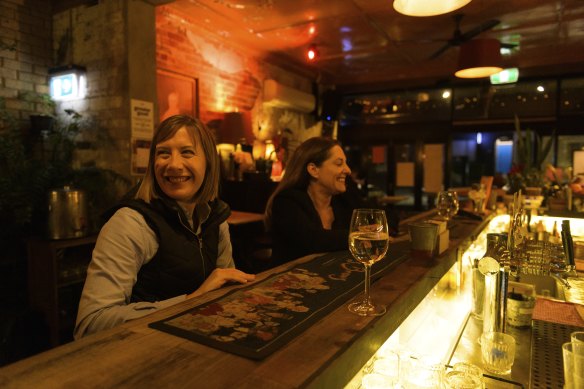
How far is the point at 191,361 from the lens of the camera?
70cm

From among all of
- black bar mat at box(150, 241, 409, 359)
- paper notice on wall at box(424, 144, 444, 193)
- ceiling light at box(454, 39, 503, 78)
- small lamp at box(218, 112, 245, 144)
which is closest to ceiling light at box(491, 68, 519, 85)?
paper notice on wall at box(424, 144, 444, 193)

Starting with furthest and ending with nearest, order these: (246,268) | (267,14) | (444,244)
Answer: (267,14) → (246,268) → (444,244)

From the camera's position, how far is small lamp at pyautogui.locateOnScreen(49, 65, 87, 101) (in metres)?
3.90

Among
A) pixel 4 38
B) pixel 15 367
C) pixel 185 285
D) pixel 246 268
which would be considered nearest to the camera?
pixel 15 367

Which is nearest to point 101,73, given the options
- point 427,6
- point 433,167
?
point 427,6

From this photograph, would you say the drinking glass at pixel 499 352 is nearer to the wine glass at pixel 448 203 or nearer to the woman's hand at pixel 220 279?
the woman's hand at pixel 220 279

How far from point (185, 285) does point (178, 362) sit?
841 millimetres

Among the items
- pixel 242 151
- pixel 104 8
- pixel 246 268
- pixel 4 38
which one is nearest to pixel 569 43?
pixel 242 151

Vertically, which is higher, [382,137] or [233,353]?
[382,137]

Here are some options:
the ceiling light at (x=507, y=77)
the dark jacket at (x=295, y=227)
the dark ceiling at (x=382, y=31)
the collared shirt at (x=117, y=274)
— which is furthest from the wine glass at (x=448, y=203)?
the ceiling light at (x=507, y=77)

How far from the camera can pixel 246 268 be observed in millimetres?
4164

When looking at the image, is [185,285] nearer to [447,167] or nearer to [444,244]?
[444,244]

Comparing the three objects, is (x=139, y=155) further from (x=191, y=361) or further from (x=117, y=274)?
(x=191, y=361)

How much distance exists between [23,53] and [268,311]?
14.0ft
